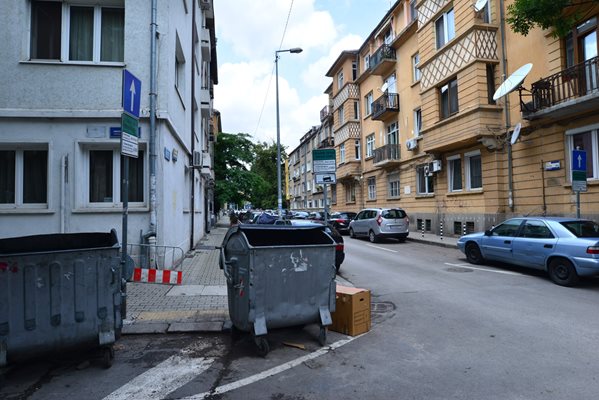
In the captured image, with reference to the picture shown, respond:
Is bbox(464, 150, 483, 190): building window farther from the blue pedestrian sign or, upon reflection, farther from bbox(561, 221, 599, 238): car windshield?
the blue pedestrian sign

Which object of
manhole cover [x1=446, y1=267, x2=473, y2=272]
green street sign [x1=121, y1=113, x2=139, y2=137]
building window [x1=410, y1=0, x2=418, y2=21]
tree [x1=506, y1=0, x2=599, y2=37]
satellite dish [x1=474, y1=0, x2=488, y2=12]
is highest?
building window [x1=410, y1=0, x2=418, y2=21]

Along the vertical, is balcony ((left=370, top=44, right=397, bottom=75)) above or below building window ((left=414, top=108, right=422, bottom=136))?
above

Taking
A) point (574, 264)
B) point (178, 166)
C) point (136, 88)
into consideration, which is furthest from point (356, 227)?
point (136, 88)

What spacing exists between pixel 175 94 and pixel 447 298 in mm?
8750

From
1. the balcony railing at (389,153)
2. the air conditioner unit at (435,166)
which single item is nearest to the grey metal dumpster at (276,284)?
the air conditioner unit at (435,166)

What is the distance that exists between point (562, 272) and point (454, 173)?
11.5m

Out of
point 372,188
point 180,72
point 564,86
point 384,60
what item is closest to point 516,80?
point 564,86

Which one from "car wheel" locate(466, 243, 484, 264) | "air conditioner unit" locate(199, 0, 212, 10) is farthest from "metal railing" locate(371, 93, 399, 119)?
"car wheel" locate(466, 243, 484, 264)

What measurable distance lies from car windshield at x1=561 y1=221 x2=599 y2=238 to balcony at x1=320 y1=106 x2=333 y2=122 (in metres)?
33.8

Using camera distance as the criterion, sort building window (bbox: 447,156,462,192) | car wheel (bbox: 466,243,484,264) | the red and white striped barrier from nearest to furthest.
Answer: the red and white striped barrier, car wheel (bbox: 466,243,484,264), building window (bbox: 447,156,462,192)

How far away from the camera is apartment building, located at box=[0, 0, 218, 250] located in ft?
28.7

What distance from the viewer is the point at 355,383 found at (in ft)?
12.9

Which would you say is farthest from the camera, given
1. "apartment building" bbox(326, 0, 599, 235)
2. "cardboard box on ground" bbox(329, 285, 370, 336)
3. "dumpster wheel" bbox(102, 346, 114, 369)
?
"apartment building" bbox(326, 0, 599, 235)

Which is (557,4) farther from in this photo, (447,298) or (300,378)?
(300,378)
